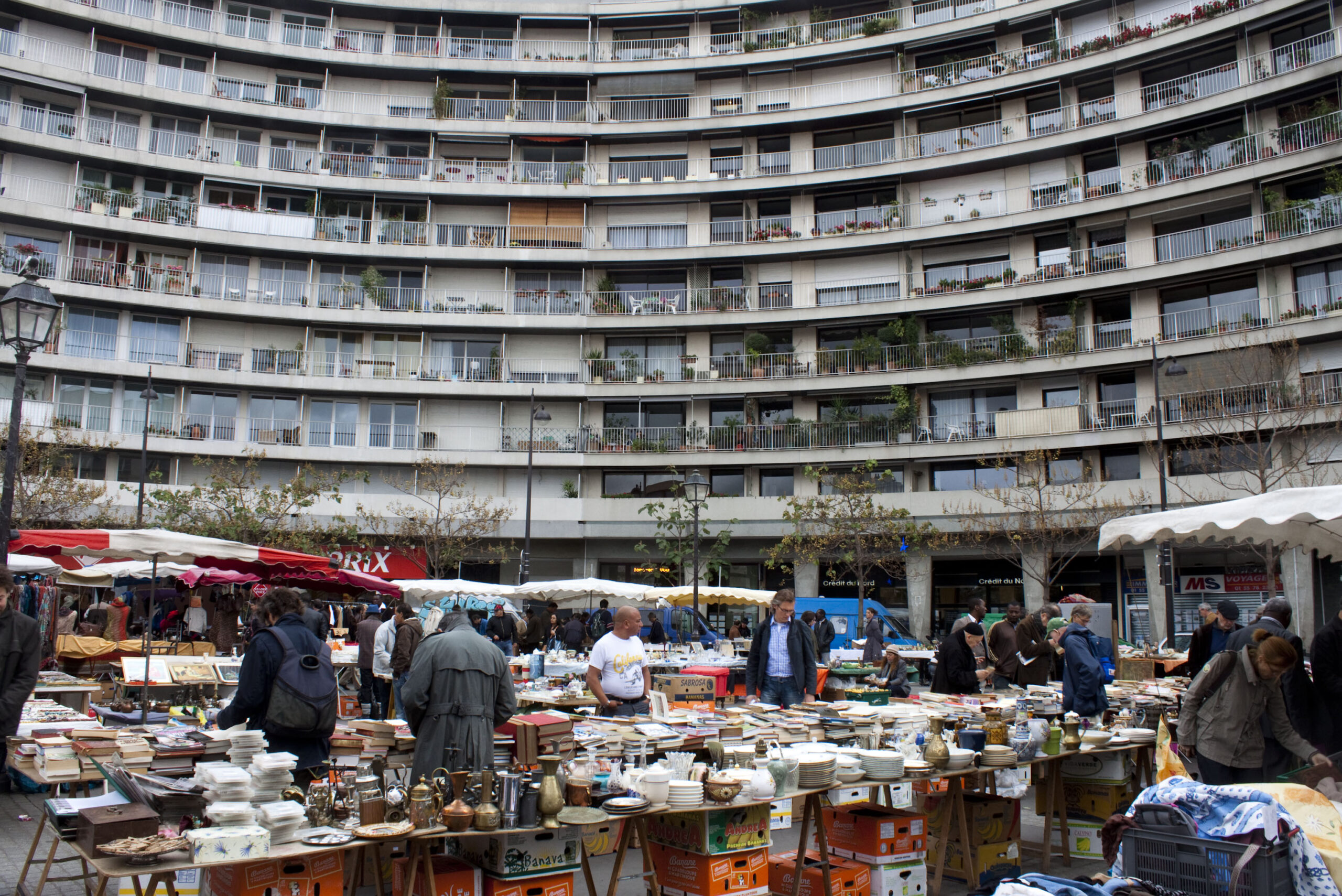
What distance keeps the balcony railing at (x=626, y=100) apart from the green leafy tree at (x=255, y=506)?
49.1ft

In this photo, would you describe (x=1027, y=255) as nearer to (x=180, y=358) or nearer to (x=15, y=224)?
(x=180, y=358)

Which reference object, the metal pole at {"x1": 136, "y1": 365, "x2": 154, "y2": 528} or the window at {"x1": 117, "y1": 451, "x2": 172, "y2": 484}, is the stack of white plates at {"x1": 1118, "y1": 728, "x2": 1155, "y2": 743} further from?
the window at {"x1": 117, "y1": 451, "x2": 172, "y2": 484}

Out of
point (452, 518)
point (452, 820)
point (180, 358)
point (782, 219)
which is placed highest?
point (782, 219)

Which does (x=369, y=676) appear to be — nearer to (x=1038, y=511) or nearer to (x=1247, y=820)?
(x=1247, y=820)

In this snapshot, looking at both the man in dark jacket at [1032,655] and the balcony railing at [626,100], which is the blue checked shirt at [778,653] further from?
the balcony railing at [626,100]

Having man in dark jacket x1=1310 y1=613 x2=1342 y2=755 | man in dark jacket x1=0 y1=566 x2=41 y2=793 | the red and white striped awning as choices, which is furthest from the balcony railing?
man in dark jacket x1=0 y1=566 x2=41 y2=793

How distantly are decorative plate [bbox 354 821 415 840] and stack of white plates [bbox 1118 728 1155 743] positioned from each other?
6.31 m

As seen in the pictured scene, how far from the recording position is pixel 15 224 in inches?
1409

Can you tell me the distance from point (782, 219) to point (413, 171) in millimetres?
15269

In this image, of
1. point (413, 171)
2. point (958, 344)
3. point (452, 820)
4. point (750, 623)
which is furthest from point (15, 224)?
point (452, 820)

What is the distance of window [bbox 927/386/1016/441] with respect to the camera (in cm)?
3509

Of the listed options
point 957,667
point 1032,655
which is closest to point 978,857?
point 957,667

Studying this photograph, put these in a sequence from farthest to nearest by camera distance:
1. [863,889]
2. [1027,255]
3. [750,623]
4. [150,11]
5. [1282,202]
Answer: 1. [150,11]
2. [1027,255]
3. [750,623]
4. [1282,202]
5. [863,889]

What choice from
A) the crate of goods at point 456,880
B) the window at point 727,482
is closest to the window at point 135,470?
the window at point 727,482
